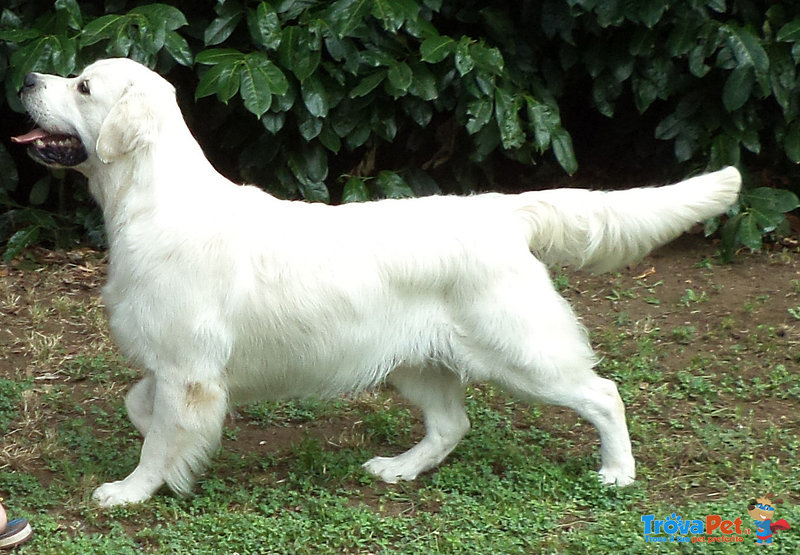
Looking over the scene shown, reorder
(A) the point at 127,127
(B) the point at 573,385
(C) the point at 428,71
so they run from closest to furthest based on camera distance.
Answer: (A) the point at 127,127, (B) the point at 573,385, (C) the point at 428,71

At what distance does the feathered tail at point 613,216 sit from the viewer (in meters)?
4.42

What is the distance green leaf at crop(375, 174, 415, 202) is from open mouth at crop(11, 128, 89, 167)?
2.91 metres

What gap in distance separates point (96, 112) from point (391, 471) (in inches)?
75.2

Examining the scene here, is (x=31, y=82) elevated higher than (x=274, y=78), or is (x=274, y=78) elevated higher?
(x=31, y=82)

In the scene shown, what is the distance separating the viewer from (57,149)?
4281 mm

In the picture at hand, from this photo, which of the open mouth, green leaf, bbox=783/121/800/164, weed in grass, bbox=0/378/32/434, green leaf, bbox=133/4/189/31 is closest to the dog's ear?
the open mouth

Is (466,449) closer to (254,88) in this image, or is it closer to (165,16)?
(254,88)

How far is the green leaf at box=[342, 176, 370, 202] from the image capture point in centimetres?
→ 684

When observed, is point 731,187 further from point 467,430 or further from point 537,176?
point 537,176

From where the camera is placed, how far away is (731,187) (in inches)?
177

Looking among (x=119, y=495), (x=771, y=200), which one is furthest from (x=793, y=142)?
(x=119, y=495)

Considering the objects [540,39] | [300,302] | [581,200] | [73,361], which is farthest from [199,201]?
[540,39]

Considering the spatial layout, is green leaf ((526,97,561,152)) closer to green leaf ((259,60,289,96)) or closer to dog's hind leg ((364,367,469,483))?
green leaf ((259,60,289,96))

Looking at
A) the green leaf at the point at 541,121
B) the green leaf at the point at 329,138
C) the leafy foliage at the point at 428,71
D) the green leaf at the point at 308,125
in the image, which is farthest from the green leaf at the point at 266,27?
the green leaf at the point at 541,121
